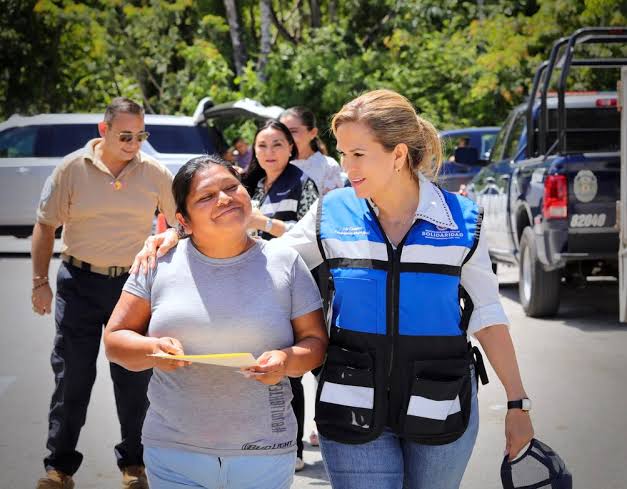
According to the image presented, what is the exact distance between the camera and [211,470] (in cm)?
311

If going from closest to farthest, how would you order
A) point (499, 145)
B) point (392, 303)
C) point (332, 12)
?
point (392, 303), point (499, 145), point (332, 12)

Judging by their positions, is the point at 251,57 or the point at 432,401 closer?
the point at 432,401

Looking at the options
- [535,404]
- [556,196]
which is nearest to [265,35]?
[556,196]

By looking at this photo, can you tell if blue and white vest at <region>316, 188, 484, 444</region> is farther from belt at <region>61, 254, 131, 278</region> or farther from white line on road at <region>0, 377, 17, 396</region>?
white line on road at <region>0, 377, 17, 396</region>

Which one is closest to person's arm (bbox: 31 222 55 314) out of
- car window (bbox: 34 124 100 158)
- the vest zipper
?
the vest zipper

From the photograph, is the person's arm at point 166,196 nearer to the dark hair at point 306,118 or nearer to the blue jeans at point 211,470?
the dark hair at point 306,118

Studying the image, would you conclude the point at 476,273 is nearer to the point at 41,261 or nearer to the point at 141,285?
the point at 141,285

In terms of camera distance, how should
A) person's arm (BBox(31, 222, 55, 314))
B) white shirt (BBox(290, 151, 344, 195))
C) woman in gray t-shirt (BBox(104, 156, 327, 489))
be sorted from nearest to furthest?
woman in gray t-shirt (BBox(104, 156, 327, 489))
person's arm (BBox(31, 222, 55, 314))
white shirt (BBox(290, 151, 344, 195))

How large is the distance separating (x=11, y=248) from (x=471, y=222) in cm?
1765

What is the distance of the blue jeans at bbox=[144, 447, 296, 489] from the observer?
3.12 meters

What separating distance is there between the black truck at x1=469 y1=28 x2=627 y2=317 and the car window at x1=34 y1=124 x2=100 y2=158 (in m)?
8.21

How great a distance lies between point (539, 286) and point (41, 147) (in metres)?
10.9

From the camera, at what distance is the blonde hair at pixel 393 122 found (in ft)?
10.5

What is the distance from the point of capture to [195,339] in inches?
123
